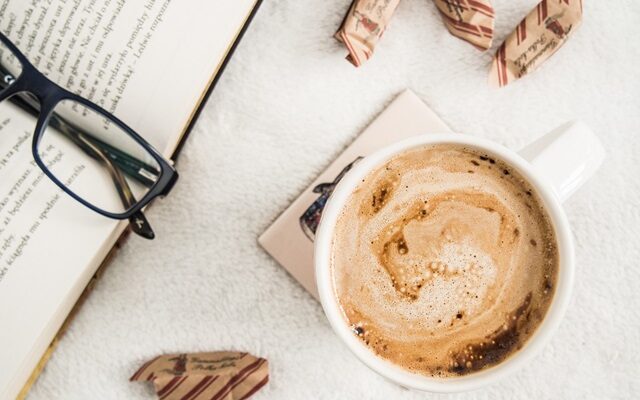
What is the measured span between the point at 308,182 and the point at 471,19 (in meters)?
0.20

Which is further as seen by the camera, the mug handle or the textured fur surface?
the textured fur surface

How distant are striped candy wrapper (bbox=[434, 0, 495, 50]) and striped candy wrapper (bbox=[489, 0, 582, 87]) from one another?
22mm

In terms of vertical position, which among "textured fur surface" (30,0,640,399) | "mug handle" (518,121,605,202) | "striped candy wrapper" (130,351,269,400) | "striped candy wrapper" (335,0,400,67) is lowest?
"striped candy wrapper" (130,351,269,400)

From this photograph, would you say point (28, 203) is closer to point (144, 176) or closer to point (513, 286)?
point (144, 176)

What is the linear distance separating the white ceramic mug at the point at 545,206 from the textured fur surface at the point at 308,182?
0.44 feet

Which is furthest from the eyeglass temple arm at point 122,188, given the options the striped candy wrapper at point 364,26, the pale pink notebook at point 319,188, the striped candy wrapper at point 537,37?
the striped candy wrapper at point 537,37

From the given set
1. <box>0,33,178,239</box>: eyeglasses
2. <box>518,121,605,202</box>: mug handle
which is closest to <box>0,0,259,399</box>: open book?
<box>0,33,178,239</box>: eyeglasses

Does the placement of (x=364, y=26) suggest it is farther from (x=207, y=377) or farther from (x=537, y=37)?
(x=207, y=377)

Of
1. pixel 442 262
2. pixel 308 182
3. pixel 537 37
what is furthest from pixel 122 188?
pixel 537 37

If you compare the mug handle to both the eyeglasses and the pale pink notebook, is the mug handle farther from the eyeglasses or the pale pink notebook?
the eyeglasses

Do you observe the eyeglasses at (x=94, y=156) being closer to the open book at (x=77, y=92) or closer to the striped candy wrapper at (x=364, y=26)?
the open book at (x=77, y=92)

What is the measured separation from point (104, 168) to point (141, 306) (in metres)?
0.14

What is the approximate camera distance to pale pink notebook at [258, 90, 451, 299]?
1.87ft

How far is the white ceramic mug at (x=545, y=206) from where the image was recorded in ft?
1.43
